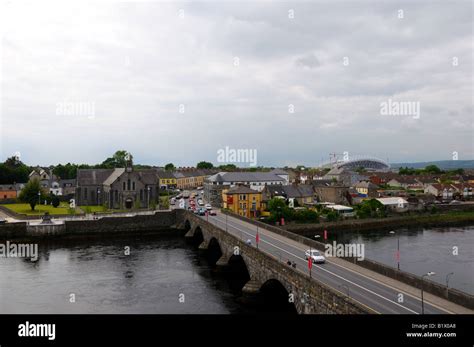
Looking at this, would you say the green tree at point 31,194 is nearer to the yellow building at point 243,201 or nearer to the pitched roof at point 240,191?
the yellow building at point 243,201

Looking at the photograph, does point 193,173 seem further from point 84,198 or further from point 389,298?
point 389,298

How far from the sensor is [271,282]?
1507 inches

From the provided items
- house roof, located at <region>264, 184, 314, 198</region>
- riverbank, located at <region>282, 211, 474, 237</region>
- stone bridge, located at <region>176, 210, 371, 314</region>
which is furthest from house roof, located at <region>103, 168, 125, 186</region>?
riverbank, located at <region>282, 211, 474, 237</region>

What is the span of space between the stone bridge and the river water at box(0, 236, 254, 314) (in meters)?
2.26

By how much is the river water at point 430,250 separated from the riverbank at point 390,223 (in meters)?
3.44

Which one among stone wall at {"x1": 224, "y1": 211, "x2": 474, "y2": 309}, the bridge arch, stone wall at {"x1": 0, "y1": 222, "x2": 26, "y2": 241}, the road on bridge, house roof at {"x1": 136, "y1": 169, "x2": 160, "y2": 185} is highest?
house roof at {"x1": 136, "y1": 169, "x2": 160, "y2": 185}

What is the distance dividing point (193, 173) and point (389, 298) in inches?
6105

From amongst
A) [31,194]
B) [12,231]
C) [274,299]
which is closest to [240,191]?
[12,231]

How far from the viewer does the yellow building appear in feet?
296

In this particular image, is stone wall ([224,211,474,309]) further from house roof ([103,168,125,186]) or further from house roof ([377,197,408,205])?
house roof ([377,197,408,205])

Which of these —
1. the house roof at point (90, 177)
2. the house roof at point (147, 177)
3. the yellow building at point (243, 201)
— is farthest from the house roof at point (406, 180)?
Result: the house roof at point (90, 177)

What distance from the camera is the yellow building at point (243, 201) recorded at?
90.2 metres

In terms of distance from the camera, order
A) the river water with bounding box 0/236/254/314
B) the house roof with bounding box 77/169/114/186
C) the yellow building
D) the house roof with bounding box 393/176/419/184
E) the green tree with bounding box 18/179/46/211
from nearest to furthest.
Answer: the river water with bounding box 0/236/254/314, the yellow building, the green tree with bounding box 18/179/46/211, the house roof with bounding box 77/169/114/186, the house roof with bounding box 393/176/419/184
